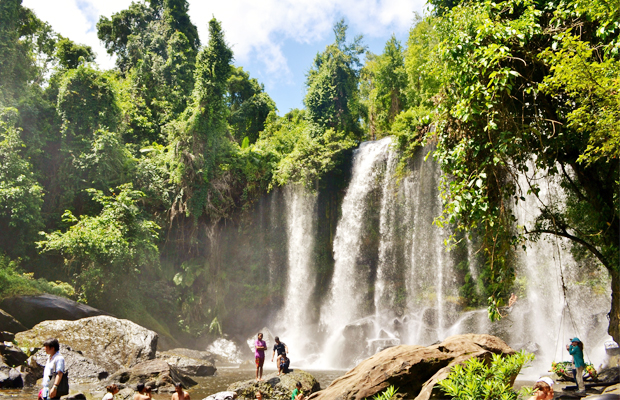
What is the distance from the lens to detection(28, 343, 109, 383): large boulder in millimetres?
11655

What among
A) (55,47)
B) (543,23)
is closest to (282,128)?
(55,47)

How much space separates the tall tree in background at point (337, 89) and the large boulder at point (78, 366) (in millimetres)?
17036

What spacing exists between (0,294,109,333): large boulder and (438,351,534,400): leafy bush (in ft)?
46.9

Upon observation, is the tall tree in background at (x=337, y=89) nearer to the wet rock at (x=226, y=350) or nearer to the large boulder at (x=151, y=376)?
the wet rock at (x=226, y=350)

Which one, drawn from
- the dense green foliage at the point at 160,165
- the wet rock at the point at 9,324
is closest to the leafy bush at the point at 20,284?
the dense green foliage at the point at 160,165

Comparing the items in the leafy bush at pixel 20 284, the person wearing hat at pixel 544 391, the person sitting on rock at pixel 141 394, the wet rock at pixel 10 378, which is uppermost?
the leafy bush at pixel 20 284

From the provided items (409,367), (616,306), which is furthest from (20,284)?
(616,306)

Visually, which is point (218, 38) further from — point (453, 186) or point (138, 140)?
point (453, 186)

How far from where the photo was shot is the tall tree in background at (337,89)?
2552 centimetres

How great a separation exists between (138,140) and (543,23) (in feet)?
77.5

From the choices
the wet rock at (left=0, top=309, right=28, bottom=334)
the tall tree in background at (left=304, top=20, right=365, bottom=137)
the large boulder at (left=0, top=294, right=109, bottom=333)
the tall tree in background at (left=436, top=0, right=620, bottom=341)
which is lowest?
the wet rock at (left=0, top=309, right=28, bottom=334)

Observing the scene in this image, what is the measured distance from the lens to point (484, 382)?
16.1 ft

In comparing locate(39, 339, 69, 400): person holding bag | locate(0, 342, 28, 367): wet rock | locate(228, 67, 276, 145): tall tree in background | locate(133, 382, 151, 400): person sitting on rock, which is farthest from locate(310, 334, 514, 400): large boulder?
locate(228, 67, 276, 145): tall tree in background

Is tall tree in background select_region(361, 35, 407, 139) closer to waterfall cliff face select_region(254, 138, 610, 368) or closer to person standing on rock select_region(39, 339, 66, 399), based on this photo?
waterfall cliff face select_region(254, 138, 610, 368)
